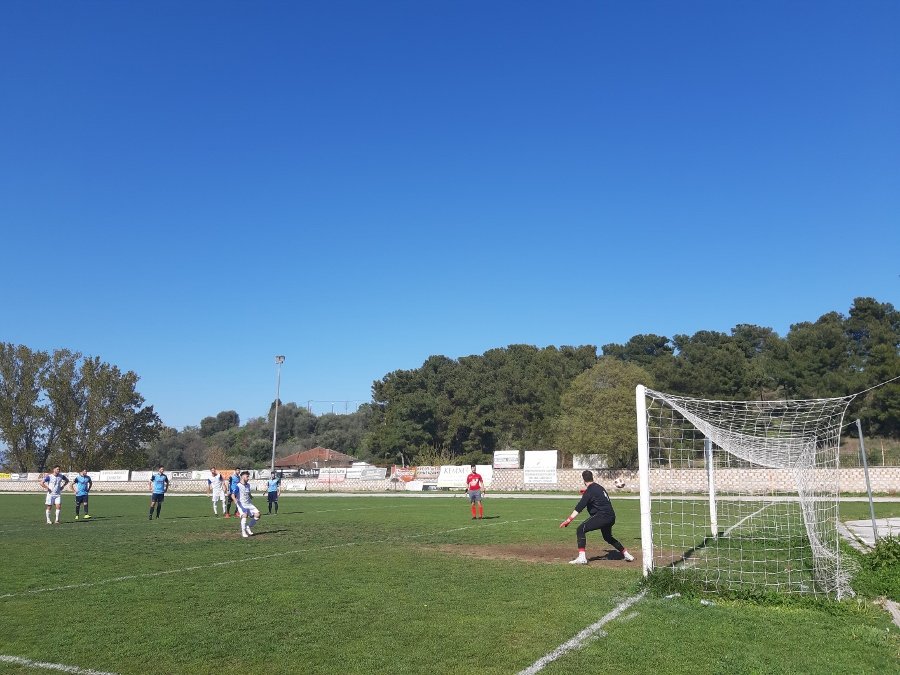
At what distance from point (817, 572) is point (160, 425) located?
85.2 metres

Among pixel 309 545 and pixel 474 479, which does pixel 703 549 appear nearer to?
pixel 309 545

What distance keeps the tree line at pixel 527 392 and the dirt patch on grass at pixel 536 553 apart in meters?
38.1

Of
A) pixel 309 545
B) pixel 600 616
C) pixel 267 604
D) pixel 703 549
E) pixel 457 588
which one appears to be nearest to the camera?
pixel 600 616

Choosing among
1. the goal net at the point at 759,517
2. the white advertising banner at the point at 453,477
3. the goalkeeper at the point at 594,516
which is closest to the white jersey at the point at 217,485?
the goal net at the point at 759,517

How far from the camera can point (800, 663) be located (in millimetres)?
6352

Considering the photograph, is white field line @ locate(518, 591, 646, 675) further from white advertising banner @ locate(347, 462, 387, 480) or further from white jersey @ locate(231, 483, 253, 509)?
white advertising banner @ locate(347, 462, 387, 480)

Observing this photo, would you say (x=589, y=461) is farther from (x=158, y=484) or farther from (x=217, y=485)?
(x=158, y=484)

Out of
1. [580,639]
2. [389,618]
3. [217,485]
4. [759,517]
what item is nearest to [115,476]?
[217,485]

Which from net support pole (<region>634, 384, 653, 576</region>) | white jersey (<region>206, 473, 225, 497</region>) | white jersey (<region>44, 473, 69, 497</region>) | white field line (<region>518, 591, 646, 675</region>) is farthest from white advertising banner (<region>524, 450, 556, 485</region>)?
white field line (<region>518, 591, 646, 675</region>)

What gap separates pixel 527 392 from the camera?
253 ft

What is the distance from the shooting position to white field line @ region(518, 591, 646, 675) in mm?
6215

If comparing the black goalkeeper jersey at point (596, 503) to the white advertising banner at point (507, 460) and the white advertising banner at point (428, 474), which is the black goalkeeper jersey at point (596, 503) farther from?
the white advertising banner at point (428, 474)

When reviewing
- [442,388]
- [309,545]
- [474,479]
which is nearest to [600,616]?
[309,545]

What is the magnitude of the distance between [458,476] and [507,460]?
393 cm
